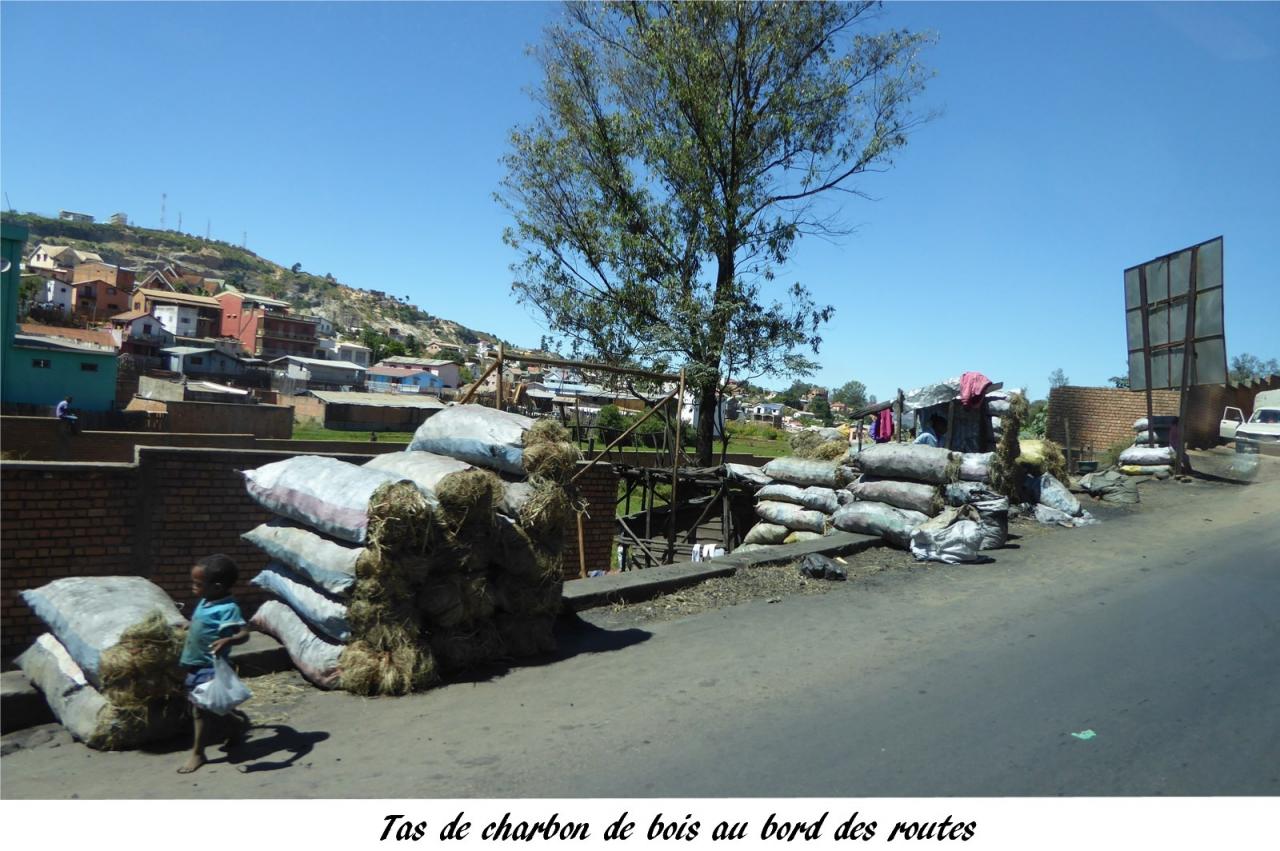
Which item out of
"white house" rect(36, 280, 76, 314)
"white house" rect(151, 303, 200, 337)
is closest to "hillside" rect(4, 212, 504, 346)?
"white house" rect(151, 303, 200, 337)

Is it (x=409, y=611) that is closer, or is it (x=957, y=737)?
(x=957, y=737)

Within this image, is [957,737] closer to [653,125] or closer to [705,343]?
[705,343]

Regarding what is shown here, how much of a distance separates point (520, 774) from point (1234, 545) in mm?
11334

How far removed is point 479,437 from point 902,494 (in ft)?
22.2

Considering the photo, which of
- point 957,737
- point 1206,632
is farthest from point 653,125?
point 957,737

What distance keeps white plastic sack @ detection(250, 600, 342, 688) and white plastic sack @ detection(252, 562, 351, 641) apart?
8 cm

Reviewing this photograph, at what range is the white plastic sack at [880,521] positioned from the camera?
11.4 meters

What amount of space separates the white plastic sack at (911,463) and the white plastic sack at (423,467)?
700 centimetres

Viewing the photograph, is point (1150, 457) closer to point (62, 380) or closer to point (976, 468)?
point (976, 468)

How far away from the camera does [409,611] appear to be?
18.9 ft

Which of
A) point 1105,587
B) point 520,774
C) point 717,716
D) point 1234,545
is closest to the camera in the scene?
point 520,774

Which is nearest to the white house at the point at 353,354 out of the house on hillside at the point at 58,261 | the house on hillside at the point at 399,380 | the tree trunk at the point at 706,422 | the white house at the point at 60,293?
the house on hillside at the point at 399,380

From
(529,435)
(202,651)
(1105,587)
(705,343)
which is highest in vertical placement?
(705,343)

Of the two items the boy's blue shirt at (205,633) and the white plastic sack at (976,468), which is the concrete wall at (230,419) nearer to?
→ the white plastic sack at (976,468)
